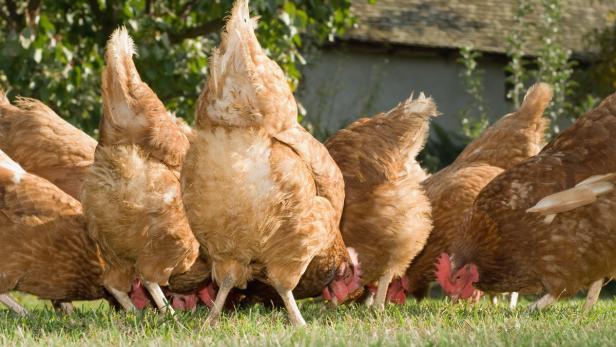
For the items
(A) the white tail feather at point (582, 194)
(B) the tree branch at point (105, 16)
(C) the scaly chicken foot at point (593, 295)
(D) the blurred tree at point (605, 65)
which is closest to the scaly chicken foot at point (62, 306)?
(A) the white tail feather at point (582, 194)

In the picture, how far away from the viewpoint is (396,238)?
6926 mm

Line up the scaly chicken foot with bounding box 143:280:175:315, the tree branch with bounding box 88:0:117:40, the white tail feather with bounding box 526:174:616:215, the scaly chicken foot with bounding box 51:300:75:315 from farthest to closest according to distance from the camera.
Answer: the tree branch with bounding box 88:0:117:40, the scaly chicken foot with bounding box 51:300:75:315, the scaly chicken foot with bounding box 143:280:175:315, the white tail feather with bounding box 526:174:616:215

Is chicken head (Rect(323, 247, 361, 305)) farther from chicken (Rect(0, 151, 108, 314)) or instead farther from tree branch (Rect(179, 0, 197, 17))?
tree branch (Rect(179, 0, 197, 17))

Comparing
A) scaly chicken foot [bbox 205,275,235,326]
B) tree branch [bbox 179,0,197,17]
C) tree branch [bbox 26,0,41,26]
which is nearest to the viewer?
scaly chicken foot [bbox 205,275,235,326]

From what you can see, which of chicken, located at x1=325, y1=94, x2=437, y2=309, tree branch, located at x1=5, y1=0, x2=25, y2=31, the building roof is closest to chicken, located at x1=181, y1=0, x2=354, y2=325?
chicken, located at x1=325, y1=94, x2=437, y2=309

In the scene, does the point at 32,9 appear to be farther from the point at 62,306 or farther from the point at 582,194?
the point at 582,194

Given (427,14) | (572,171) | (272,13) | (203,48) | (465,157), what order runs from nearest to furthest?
(572,171) < (465,157) < (272,13) < (203,48) < (427,14)

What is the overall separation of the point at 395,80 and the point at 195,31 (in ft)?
28.0

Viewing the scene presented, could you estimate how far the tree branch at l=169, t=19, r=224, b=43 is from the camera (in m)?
10.7

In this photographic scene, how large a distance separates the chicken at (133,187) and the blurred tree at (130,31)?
3.19m

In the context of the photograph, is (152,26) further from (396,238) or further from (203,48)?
(396,238)

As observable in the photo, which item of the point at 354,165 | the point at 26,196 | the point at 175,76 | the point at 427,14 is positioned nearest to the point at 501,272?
the point at 354,165

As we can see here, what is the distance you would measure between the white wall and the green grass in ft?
39.8

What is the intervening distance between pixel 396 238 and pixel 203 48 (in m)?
5.48
